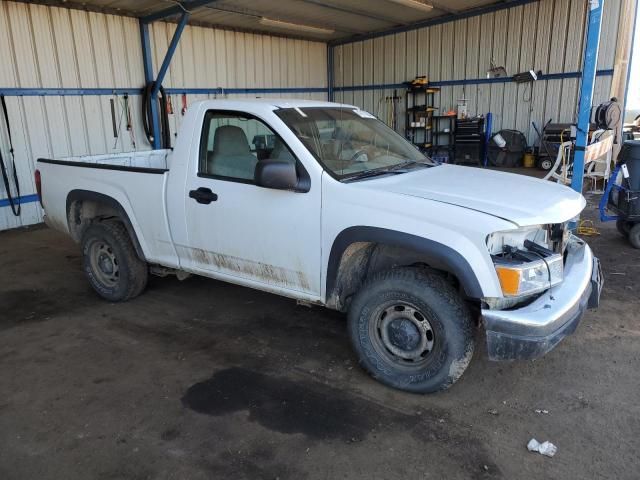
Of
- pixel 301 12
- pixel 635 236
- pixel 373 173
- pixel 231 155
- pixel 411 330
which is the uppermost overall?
pixel 301 12

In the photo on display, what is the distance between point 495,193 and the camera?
10.9 feet

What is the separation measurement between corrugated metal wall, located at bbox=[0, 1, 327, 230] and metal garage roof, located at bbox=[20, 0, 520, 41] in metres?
0.34

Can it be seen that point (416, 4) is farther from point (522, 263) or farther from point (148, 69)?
point (522, 263)

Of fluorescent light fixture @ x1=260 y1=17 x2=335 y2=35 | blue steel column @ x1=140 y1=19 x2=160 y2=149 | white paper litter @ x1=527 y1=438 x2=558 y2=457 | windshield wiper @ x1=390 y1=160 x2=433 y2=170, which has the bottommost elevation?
white paper litter @ x1=527 y1=438 x2=558 y2=457

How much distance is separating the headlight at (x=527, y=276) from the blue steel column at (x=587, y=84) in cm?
402

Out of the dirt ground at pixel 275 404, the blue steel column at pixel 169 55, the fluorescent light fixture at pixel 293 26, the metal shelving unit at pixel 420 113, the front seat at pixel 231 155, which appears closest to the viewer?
the dirt ground at pixel 275 404

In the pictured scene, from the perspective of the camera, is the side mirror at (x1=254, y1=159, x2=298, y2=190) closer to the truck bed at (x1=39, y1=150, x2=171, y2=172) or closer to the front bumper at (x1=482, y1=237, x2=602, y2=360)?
the front bumper at (x1=482, y1=237, x2=602, y2=360)

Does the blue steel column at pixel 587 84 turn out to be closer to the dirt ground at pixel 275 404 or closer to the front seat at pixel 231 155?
the dirt ground at pixel 275 404

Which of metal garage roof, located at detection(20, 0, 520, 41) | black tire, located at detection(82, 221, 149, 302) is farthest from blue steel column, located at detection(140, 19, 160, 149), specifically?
black tire, located at detection(82, 221, 149, 302)

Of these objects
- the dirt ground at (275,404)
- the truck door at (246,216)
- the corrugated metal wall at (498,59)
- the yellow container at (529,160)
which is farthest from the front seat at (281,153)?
the yellow container at (529,160)

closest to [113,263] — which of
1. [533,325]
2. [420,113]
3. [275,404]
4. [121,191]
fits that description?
[121,191]

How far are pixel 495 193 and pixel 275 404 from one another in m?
1.99

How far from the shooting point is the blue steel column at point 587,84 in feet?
19.6

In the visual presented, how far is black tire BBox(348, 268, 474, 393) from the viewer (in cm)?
306
